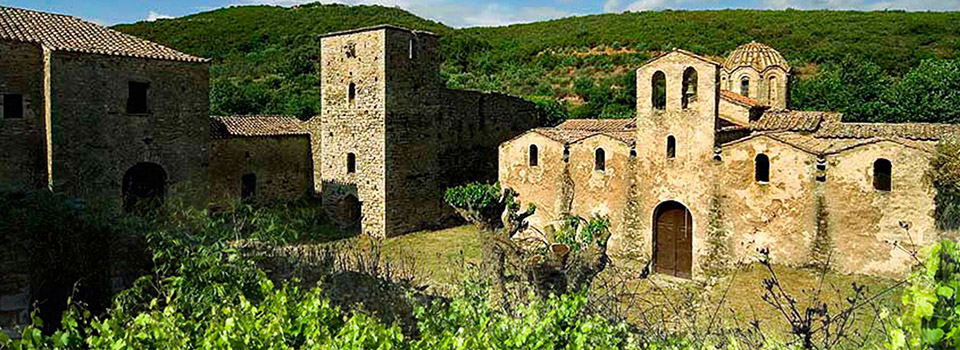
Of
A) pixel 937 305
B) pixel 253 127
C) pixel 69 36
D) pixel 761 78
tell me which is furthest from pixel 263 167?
pixel 937 305

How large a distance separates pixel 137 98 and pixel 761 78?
60.5ft

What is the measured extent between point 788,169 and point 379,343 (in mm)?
11838

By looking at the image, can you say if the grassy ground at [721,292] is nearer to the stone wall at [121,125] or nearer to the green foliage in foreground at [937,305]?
the stone wall at [121,125]

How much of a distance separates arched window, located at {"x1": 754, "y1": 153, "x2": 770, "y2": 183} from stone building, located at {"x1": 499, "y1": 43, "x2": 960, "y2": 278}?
0.15 ft

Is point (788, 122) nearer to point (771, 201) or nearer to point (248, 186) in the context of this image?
point (771, 201)

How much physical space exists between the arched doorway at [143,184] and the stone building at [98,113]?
0.02 m

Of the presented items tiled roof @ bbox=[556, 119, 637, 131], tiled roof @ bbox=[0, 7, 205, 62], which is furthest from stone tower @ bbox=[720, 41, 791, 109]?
tiled roof @ bbox=[0, 7, 205, 62]

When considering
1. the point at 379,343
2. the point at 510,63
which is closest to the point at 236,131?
the point at 379,343

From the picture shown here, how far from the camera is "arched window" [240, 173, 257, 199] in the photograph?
66.4 ft

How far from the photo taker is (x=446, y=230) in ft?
65.5

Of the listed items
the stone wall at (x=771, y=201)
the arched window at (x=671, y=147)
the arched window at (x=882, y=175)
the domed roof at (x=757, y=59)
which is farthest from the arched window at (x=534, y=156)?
the domed roof at (x=757, y=59)

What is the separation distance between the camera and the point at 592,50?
172ft

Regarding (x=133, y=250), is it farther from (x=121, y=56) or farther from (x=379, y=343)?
(x=121, y=56)

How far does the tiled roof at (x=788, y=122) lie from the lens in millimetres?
16594
